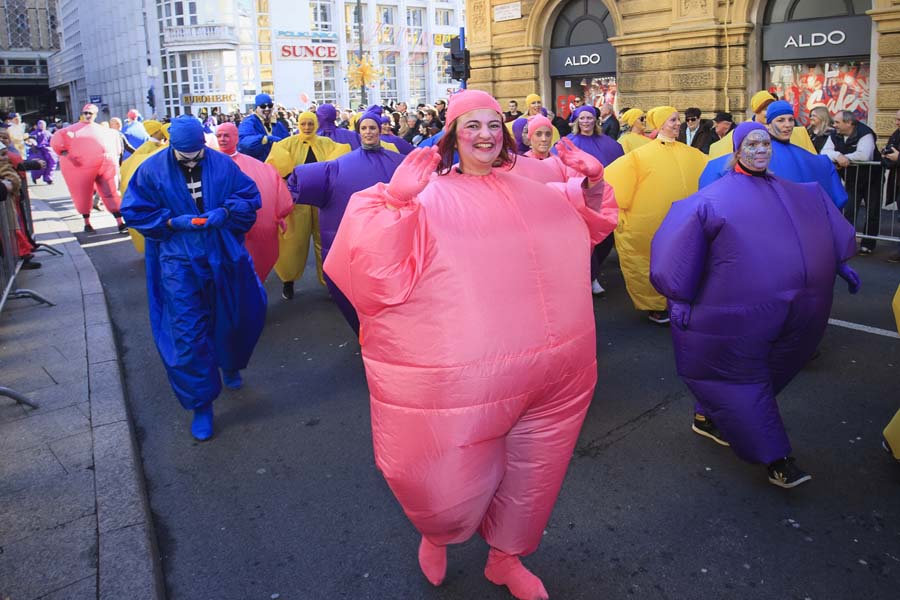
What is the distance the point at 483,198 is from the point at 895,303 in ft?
8.46

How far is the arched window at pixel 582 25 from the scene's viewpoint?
18844mm

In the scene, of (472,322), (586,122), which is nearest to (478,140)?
(472,322)

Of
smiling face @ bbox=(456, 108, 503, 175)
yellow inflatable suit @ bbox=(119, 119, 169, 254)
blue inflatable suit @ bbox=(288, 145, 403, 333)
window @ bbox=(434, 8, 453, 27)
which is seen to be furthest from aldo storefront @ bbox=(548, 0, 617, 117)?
window @ bbox=(434, 8, 453, 27)

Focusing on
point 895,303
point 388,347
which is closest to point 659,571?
point 388,347

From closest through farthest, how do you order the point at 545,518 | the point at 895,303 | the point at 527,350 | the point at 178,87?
the point at 527,350 < the point at 545,518 < the point at 895,303 < the point at 178,87

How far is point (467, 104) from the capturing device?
298 cm

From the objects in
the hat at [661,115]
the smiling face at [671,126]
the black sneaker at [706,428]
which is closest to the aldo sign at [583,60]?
the hat at [661,115]

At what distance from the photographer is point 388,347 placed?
2.90 m

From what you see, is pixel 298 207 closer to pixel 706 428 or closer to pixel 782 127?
pixel 782 127

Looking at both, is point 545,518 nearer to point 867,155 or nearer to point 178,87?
point 867,155

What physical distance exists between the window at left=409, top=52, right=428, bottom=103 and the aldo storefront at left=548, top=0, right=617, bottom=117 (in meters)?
48.4

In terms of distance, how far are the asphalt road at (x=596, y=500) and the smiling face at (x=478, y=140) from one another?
170 cm

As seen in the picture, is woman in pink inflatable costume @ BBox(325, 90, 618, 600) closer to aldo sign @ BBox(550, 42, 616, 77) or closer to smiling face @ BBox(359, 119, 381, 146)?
smiling face @ BBox(359, 119, 381, 146)

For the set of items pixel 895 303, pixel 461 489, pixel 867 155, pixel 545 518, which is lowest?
pixel 545 518
